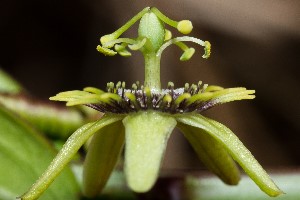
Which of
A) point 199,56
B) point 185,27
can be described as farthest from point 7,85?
point 199,56

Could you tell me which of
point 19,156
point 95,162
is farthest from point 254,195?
point 19,156

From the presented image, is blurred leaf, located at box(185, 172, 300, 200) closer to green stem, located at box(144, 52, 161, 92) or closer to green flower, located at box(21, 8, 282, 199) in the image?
green flower, located at box(21, 8, 282, 199)

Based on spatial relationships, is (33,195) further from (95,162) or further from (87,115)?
(87,115)

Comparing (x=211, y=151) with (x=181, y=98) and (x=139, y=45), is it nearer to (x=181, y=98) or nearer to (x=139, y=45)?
(x=181, y=98)

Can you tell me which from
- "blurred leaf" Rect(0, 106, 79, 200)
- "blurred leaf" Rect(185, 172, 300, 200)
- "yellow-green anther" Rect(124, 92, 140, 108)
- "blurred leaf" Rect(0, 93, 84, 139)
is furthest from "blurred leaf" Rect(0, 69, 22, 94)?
"yellow-green anther" Rect(124, 92, 140, 108)

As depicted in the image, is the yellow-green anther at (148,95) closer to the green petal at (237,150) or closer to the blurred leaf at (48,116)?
the green petal at (237,150)

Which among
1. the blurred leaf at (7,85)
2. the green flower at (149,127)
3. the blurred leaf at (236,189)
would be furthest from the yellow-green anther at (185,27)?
the blurred leaf at (7,85)
